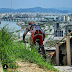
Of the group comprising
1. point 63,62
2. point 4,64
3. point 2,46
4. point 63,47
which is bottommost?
point 63,62

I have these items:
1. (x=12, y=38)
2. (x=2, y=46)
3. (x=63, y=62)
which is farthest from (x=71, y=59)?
(x=2, y=46)

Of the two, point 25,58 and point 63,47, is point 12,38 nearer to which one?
point 25,58

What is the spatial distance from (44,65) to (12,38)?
1.16m

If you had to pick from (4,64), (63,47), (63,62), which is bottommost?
(63,62)

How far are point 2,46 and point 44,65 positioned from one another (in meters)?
1.02

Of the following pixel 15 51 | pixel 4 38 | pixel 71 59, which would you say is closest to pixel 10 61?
pixel 15 51

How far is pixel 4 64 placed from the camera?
3803 mm

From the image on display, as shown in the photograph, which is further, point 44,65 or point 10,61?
point 44,65

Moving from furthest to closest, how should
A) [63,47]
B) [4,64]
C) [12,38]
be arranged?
[63,47]
[12,38]
[4,64]

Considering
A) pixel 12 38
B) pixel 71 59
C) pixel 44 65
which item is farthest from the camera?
pixel 71 59

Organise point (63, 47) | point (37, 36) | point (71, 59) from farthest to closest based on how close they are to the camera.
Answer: point (63, 47) → point (71, 59) → point (37, 36)

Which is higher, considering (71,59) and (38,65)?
(38,65)

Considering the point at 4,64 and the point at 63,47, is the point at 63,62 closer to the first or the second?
the point at 63,47

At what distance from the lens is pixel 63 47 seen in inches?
324
